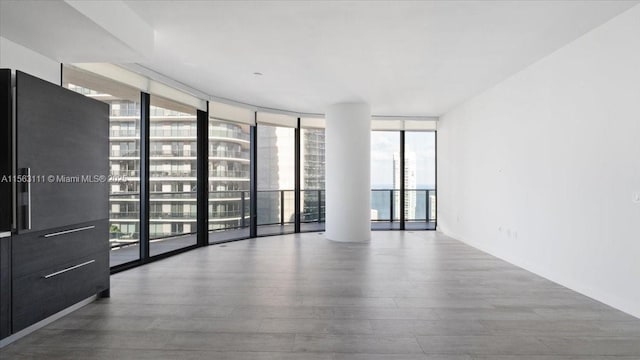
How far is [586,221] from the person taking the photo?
12.1 ft

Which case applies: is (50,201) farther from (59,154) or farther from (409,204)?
(409,204)

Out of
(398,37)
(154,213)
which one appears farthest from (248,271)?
(398,37)

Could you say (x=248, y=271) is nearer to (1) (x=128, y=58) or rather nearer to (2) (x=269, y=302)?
(2) (x=269, y=302)

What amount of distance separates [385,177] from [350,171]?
207cm

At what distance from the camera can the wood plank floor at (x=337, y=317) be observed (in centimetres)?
247

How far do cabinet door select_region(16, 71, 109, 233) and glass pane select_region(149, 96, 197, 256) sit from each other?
81.3 inches

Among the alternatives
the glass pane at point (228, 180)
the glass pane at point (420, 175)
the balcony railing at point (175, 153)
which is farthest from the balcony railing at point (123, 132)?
the glass pane at point (420, 175)

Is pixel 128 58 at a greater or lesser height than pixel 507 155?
greater

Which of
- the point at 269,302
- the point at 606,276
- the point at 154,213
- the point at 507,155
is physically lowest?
the point at 269,302

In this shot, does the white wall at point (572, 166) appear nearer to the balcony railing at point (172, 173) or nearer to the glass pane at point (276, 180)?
the glass pane at point (276, 180)

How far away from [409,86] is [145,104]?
157 inches

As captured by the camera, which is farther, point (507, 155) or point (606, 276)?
point (507, 155)

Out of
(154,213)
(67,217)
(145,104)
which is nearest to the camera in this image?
(67,217)

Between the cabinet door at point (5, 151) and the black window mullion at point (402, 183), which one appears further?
the black window mullion at point (402, 183)
